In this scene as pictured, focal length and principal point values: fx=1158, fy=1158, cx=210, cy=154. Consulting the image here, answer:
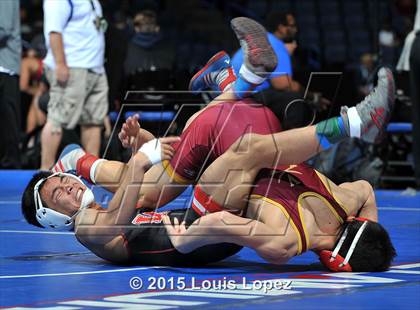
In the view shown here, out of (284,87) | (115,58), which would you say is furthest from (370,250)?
(115,58)

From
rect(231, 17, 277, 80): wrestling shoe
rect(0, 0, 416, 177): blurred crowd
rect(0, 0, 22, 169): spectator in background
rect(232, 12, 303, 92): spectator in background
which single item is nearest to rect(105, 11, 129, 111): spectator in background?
rect(0, 0, 416, 177): blurred crowd

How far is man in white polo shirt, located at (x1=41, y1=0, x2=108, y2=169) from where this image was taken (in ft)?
32.2

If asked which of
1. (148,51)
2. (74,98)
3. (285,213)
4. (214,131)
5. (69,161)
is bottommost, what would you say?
(148,51)

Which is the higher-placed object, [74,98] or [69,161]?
[69,161]

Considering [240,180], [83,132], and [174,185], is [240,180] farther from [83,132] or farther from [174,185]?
[83,132]

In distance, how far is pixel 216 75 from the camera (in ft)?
20.9

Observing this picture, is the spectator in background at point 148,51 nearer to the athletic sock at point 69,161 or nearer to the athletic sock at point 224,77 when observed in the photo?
the athletic sock at point 69,161

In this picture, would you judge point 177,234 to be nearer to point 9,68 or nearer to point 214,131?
point 214,131

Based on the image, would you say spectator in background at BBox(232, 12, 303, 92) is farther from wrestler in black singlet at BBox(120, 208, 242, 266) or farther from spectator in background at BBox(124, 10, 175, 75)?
wrestler in black singlet at BBox(120, 208, 242, 266)

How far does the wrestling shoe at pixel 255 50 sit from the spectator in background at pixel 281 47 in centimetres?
Result: 369

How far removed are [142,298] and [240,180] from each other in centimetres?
98

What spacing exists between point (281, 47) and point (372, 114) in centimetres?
482

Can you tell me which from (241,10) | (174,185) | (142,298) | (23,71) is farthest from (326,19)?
(142,298)

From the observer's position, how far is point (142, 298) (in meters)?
4.43
